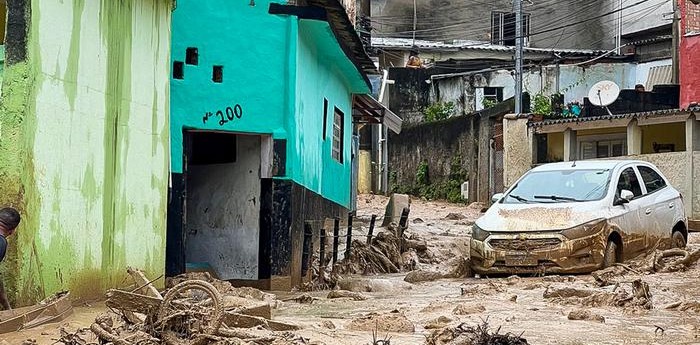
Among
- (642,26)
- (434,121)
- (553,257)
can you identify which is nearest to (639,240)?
(553,257)

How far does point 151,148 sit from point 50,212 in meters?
2.72

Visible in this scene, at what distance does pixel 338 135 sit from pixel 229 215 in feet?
20.2

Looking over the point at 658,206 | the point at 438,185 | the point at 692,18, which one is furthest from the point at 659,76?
the point at 658,206

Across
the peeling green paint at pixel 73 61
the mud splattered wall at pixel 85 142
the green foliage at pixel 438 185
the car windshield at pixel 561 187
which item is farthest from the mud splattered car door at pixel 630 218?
the green foliage at pixel 438 185

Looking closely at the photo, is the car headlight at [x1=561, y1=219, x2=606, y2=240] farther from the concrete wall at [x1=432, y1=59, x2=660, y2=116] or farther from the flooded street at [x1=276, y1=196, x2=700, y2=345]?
the concrete wall at [x1=432, y1=59, x2=660, y2=116]

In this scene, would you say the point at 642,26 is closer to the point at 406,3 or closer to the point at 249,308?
the point at 406,3

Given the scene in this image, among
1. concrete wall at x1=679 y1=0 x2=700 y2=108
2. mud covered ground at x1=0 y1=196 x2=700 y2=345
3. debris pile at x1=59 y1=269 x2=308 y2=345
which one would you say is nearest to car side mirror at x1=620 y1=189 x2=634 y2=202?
mud covered ground at x1=0 y1=196 x2=700 y2=345

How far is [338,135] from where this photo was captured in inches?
790

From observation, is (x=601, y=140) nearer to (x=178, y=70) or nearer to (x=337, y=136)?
(x=337, y=136)

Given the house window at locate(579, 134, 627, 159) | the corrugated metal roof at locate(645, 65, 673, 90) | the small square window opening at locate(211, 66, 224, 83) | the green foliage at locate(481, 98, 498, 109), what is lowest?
the house window at locate(579, 134, 627, 159)

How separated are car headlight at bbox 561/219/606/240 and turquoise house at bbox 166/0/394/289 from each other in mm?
Answer: 3758

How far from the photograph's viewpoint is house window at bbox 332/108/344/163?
1942 cm

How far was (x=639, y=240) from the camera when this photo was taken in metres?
13.9

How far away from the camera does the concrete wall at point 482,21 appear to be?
43.2 metres
